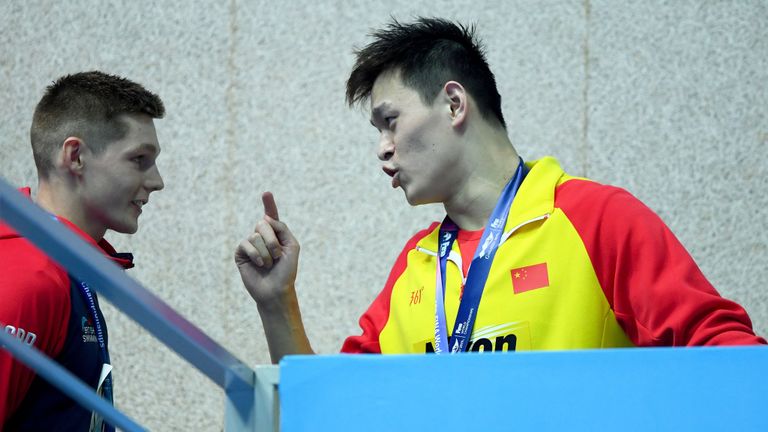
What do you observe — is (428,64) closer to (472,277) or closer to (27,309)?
(472,277)

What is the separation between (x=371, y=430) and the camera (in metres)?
0.82

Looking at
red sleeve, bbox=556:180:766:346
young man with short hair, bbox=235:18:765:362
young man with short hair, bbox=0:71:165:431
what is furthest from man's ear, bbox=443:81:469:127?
young man with short hair, bbox=0:71:165:431

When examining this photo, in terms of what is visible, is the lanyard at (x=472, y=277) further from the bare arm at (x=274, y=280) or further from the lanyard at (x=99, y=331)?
the lanyard at (x=99, y=331)

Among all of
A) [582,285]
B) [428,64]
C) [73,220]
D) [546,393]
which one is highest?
[428,64]

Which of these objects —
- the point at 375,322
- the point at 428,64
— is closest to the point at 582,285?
the point at 375,322

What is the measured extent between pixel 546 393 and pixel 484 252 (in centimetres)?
73

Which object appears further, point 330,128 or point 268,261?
point 330,128

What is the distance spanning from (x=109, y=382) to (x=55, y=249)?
1.07 m

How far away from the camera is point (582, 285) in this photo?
56.6 inches

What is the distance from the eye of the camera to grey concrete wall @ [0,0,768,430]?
265 cm

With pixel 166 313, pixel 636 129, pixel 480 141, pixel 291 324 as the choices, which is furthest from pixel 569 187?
pixel 636 129

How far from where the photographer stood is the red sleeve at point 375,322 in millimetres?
1687

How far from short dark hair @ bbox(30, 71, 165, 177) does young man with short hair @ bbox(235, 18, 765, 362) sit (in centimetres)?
47

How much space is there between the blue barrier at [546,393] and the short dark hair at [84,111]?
1.25 meters
